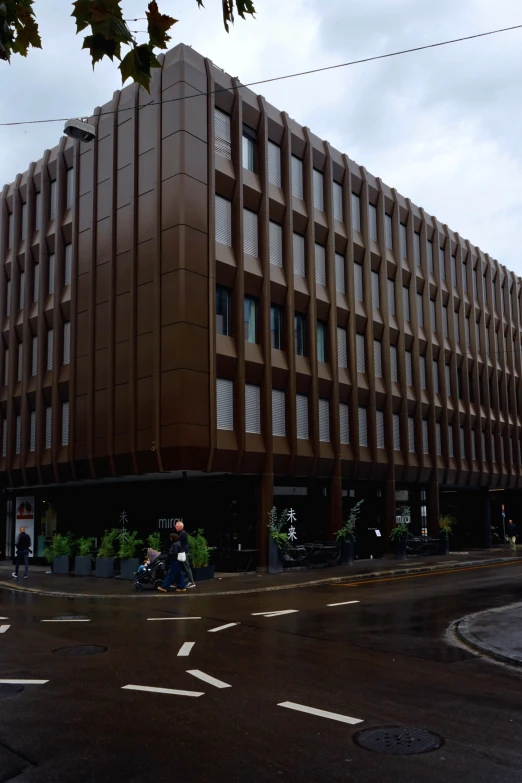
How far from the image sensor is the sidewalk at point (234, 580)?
20.6 m

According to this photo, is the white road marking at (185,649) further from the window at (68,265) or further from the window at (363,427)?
the window at (363,427)

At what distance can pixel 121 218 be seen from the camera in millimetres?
28031

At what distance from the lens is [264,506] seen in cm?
2747

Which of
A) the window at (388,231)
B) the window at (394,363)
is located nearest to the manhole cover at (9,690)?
the window at (394,363)

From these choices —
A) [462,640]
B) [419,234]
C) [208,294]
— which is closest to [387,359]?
[419,234]

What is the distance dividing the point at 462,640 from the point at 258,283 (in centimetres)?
1838

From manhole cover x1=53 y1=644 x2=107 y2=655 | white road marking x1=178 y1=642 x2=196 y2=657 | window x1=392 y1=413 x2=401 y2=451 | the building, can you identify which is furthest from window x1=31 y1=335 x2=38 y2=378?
white road marking x1=178 y1=642 x2=196 y2=657

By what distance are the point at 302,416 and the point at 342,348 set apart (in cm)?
481

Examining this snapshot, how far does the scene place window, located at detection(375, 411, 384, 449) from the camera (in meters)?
34.8

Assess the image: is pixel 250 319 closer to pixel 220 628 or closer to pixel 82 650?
pixel 220 628

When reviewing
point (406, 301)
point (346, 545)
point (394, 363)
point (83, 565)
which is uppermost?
point (406, 301)

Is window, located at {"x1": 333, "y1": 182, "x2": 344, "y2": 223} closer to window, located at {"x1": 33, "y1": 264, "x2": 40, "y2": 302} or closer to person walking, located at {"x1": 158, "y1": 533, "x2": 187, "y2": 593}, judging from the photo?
window, located at {"x1": 33, "y1": 264, "x2": 40, "y2": 302}

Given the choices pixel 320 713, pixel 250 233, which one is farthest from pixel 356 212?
pixel 320 713

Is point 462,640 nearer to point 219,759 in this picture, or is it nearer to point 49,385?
point 219,759
